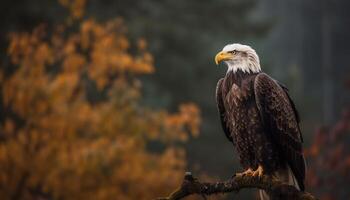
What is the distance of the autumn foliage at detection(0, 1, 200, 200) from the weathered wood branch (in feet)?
22.1

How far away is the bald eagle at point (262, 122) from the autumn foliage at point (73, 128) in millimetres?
5480

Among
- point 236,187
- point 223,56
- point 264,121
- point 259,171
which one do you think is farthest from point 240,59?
point 236,187

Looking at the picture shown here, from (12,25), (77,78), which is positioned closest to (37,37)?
(77,78)

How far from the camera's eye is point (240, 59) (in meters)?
7.73

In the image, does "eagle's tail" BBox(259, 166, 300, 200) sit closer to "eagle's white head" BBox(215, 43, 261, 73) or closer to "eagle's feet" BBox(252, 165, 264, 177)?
"eagle's feet" BBox(252, 165, 264, 177)

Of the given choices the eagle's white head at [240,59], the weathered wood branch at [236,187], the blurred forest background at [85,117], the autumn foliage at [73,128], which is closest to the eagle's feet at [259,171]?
the eagle's white head at [240,59]

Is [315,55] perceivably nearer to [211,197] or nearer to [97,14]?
[97,14]

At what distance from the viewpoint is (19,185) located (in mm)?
13680

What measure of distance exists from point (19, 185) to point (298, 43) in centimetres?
4074

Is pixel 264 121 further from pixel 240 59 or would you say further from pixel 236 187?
pixel 236 187

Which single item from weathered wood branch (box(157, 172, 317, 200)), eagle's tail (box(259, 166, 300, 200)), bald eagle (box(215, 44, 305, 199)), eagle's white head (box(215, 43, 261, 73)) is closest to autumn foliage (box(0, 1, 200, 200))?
eagle's white head (box(215, 43, 261, 73))

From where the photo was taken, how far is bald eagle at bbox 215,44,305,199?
294 inches

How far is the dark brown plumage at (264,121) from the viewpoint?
24.5 ft

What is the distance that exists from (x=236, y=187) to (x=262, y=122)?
137cm
